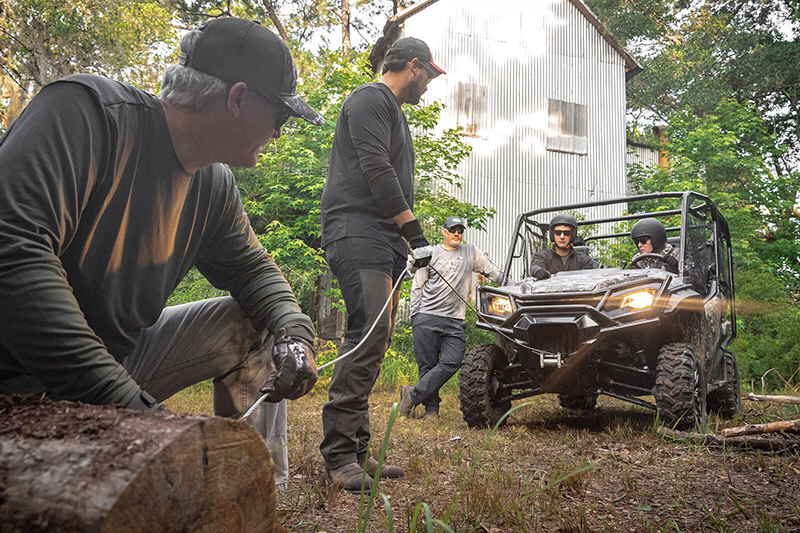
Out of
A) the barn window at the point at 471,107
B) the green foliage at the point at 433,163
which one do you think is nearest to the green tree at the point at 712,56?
the barn window at the point at 471,107

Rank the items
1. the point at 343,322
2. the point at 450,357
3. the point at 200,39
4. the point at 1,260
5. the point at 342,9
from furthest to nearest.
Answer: the point at 342,9 < the point at 343,322 < the point at 450,357 < the point at 200,39 < the point at 1,260

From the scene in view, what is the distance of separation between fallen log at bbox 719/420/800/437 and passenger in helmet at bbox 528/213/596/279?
2.35m

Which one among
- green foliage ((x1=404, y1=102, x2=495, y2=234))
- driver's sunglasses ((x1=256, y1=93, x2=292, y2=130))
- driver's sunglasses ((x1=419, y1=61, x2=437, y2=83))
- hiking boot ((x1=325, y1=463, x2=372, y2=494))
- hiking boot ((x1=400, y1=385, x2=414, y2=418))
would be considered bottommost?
hiking boot ((x1=400, y1=385, x2=414, y2=418))

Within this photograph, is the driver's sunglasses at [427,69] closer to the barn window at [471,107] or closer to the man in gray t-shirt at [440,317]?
the man in gray t-shirt at [440,317]

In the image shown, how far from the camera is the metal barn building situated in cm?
1554

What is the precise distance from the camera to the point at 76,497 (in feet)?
2.63

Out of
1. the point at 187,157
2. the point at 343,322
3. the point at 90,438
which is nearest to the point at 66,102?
the point at 187,157

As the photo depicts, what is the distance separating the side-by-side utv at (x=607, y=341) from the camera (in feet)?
14.2

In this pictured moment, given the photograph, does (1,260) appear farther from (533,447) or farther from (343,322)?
(343,322)

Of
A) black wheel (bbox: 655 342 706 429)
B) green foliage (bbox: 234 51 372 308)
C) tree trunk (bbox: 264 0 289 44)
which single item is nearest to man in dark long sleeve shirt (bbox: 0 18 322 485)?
black wheel (bbox: 655 342 706 429)

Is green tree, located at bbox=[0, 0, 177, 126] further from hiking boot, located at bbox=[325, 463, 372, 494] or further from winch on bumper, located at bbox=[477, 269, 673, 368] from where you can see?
hiking boot, located at bbox=[325, 463, 372, 494]

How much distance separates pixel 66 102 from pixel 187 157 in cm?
43

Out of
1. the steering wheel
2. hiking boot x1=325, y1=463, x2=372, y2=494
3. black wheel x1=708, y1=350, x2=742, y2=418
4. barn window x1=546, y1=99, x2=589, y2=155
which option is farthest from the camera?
barn window x1=546, y1=99, x2=589, y2=155

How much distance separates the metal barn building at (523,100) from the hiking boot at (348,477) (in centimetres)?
1229
